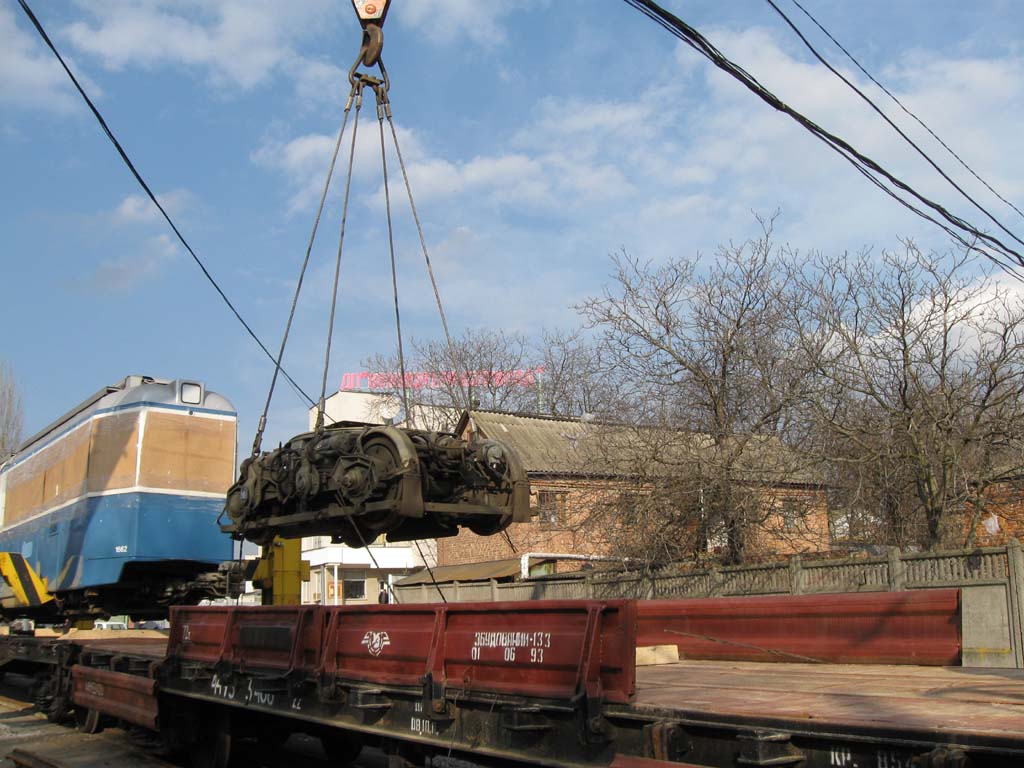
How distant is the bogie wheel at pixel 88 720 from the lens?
10492mm

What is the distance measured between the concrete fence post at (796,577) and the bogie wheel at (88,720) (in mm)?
9644

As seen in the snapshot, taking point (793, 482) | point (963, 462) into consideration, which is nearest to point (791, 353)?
point (793, 482)

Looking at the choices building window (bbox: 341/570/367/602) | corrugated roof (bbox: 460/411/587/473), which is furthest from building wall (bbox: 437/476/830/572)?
building window (bbox: 341/570/367/602)

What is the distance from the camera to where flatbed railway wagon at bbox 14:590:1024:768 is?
3643 mm

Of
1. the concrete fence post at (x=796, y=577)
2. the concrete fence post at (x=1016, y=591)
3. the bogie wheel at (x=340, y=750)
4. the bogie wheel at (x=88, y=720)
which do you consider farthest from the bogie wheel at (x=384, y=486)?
the concrete fence post at (x=796, y=577)

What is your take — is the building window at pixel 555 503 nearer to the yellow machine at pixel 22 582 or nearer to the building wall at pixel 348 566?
the yellow machine at pixel 22 582

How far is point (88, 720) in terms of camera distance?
34.8ft

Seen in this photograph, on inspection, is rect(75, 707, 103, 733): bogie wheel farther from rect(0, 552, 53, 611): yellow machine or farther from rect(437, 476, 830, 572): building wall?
rect(437, 476, 830, 572): building wall

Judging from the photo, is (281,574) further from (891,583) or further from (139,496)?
(891,583)

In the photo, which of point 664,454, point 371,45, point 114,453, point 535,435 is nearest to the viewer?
point 371,45

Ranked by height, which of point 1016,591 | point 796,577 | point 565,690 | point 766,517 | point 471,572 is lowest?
point 565,690

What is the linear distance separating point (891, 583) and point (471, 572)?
19.3 m

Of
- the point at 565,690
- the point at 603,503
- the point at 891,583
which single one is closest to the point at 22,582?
the point at 565,690

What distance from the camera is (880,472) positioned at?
18375 millimetres
